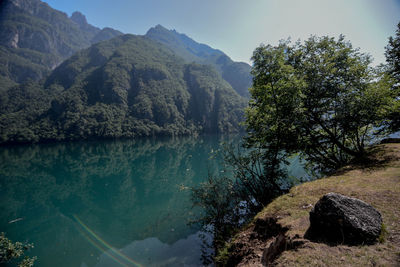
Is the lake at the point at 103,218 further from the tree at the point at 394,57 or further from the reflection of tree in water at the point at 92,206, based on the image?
the tree at the point at 394,57

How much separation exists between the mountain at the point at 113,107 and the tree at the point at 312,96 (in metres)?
129

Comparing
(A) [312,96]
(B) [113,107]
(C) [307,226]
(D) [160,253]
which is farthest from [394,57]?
(B) [113,107]

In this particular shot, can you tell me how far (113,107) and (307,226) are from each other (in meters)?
173

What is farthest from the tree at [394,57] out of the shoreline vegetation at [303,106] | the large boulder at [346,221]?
the large boulder at [346,221]

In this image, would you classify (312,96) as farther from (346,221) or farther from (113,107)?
(113,107)

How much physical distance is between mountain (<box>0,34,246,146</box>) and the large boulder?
134m

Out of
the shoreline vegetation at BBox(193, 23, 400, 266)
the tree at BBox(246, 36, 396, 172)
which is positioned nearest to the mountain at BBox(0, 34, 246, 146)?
the shoreline vegetation at BBox(193, 23, 400, 266)

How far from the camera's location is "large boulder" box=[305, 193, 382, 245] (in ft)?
12.7

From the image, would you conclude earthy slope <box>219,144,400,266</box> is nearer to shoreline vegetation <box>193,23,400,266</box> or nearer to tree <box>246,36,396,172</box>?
shoreline vegetation <box>193,23,400,266</box>

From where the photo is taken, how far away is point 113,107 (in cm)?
15612

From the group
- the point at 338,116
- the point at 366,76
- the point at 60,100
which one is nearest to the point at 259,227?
the point at 338,116

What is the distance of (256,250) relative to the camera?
620 centimetres

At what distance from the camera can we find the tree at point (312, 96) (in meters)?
9.02

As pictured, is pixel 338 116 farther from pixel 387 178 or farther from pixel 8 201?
pixel 8 201
